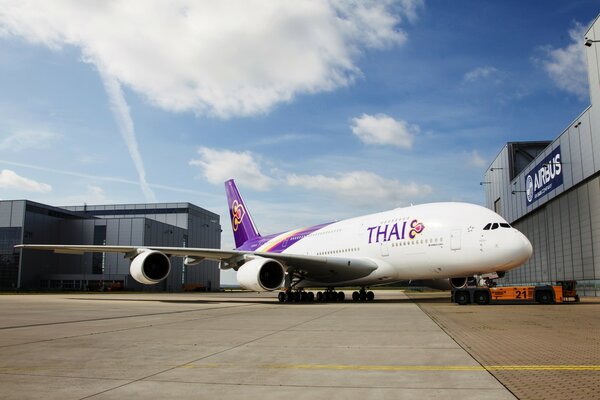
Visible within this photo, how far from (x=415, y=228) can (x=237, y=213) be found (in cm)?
1819

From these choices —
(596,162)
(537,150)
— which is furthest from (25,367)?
(537,150)

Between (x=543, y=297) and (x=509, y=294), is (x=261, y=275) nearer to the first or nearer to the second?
(x=509, y=294)

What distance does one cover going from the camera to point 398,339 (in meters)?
8.70

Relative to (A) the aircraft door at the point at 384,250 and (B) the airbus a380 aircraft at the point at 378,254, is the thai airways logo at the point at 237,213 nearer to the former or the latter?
(B) the airbus a380 aircraft at the point at 378,254

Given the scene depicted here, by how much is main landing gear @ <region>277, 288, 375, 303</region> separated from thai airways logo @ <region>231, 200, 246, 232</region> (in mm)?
10679

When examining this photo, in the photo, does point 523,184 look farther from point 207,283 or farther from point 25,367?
point 207,283

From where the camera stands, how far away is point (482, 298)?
20.2m

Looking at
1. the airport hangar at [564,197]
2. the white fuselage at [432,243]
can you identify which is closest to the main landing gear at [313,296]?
the white fuselage at [432,243]

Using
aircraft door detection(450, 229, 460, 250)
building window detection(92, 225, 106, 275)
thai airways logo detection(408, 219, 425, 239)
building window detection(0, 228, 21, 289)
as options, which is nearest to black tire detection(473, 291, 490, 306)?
aircraft door detection(450, 229, 460, 250)

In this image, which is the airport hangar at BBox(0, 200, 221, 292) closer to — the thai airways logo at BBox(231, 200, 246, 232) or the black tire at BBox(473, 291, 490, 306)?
the thai airways logo at BBox(231, 200, 246, 232)

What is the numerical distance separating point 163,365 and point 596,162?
32066 mm

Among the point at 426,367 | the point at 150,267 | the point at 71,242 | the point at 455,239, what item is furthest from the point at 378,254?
the point at 71,242

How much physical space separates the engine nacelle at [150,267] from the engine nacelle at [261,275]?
4.26 m

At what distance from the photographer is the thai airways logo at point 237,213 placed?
36281mm
